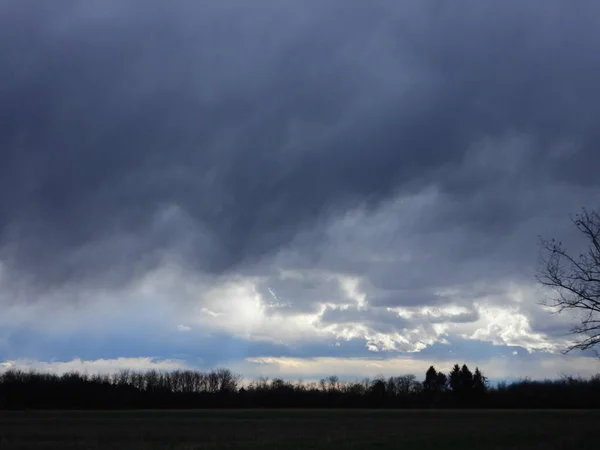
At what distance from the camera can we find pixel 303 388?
17362 cm

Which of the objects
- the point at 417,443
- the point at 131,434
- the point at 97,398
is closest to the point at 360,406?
the point at 97,398

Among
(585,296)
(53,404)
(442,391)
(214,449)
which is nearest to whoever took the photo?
(585,296)

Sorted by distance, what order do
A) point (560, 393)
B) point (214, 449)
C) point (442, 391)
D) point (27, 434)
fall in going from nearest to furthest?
point (214, 449), point (27, 434), point (560, 393), point (442, 391)

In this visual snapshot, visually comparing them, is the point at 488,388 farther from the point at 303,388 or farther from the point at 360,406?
the point at 303,388

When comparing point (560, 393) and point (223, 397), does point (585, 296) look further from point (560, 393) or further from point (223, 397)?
point (223, 397)

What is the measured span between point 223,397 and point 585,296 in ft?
457

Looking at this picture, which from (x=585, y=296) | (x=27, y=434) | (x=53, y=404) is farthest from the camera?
(x=53, y=404)

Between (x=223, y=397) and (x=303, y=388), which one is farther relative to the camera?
(x=303, y=388)

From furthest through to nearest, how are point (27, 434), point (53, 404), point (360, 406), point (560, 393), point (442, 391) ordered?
point (442, 391), point (360, 406), point (53, 404), point (560, 393), point (27, 434)

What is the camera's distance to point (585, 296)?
2708 centimetres

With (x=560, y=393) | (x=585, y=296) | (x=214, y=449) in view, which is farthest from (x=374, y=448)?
(x=560, y=393)

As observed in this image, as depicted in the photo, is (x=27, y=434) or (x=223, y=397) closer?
(x=27, y=434)

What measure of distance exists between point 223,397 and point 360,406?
108 ft

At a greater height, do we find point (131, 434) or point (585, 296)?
point (585, 296)
